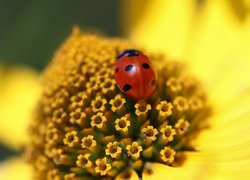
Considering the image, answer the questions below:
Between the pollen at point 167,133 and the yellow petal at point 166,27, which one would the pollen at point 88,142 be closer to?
the pollen at point 167,133

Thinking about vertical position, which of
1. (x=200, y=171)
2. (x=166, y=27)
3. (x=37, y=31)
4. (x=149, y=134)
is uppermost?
(x=37, y=31)

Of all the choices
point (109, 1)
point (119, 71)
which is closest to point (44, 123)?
point (119, 71)

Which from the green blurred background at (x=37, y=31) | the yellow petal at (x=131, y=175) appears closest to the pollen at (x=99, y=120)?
the yellow petal at (x=131, y=175)

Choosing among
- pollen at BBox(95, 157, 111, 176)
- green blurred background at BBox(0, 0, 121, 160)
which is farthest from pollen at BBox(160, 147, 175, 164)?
green blurred background at BBox(0, 0, 121, 160)

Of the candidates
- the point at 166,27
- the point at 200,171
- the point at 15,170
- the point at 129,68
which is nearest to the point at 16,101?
the point at 15,170

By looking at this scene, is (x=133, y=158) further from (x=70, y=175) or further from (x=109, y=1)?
(x=109, y=1)

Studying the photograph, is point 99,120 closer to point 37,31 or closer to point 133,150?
point 133,150
